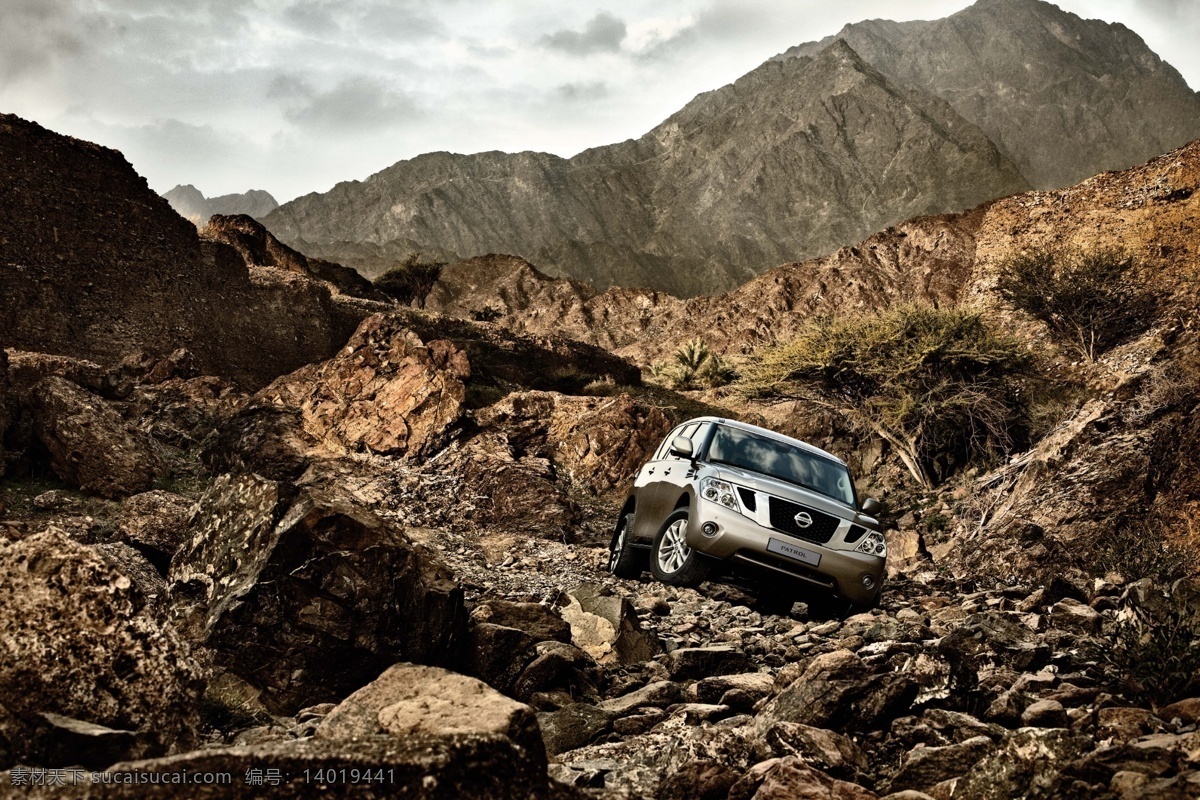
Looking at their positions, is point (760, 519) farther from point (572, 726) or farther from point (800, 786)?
point (800, 786)

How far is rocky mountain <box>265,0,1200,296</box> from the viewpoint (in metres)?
95.2

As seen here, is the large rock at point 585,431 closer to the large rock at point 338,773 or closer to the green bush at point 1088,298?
the large rock at point 338,773

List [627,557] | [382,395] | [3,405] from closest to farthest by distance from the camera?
[627,557] < [3,405] < [382,395]

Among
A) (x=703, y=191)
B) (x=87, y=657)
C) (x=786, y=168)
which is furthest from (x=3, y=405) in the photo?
(x=703, y=191)

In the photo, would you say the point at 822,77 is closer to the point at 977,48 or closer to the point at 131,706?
the point at 977,48

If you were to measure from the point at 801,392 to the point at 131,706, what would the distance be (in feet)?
60.0

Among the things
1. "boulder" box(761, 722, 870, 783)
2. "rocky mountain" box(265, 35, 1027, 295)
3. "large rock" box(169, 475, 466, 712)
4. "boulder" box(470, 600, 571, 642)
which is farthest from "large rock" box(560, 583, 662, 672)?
"rocky mountain" box(265, 35, 1027, 295)

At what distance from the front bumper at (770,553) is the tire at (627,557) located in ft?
7.10

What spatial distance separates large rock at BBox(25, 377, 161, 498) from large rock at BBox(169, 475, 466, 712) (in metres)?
6.40

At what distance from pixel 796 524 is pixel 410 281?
44925 mm

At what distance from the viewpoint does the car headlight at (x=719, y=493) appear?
8.55 meters

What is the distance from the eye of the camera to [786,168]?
367 feet

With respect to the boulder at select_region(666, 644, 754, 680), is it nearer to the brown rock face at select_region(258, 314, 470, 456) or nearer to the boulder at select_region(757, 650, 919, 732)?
the boulder at select_region(757, 650, 919, 732)

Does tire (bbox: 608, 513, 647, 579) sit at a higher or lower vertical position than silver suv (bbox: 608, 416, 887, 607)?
lower
